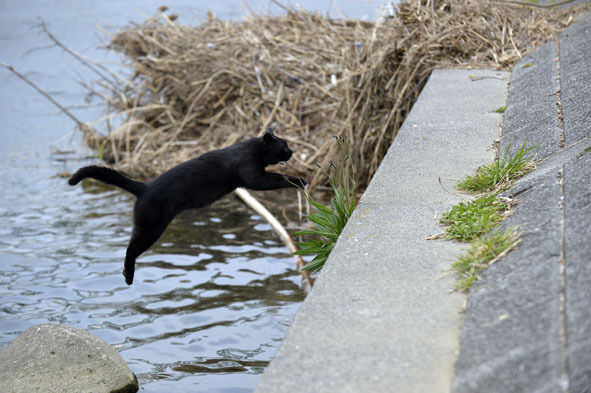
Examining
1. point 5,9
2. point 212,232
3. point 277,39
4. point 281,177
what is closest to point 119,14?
point 5,9

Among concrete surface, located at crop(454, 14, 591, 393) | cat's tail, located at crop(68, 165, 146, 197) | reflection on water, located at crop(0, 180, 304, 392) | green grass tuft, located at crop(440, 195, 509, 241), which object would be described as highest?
cat's tail, located at crop(68, 165, 146, 197)

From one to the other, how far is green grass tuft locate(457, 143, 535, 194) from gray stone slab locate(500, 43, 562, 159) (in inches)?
7.4

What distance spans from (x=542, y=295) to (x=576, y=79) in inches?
107

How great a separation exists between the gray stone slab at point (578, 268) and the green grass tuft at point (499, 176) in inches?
11.7

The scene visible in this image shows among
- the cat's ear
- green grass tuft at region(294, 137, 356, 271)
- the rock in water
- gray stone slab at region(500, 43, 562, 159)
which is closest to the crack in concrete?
gray stone slab at region(500, 43, 562, 159)

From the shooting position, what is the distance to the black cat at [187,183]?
11.3 ft

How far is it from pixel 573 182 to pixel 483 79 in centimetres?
283

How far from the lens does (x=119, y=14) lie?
14.7m

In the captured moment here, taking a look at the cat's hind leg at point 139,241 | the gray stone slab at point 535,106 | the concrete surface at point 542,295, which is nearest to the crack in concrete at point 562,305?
the concrete surface at point 542,295

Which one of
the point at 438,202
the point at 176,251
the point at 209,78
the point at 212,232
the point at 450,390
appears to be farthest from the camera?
the point at 209,78

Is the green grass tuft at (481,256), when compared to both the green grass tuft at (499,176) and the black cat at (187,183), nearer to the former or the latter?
the green grass tuft at (499,176)

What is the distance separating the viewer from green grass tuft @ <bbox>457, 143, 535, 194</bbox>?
3217 mm

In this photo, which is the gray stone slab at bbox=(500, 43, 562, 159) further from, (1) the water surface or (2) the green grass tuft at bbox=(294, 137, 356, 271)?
(1) the water surface

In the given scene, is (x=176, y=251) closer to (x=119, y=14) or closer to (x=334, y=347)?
(x=334, y=347)
